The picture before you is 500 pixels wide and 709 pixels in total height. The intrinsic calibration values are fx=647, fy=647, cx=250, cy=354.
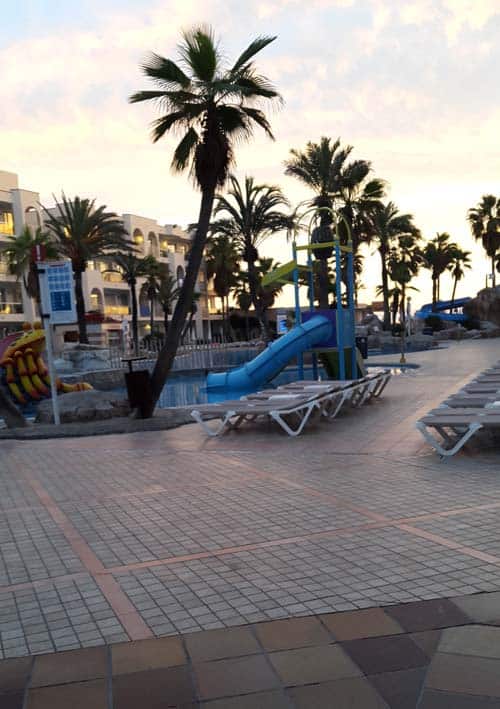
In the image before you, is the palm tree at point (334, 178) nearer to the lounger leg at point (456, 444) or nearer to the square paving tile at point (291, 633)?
the lounger leg at point (456, 444)

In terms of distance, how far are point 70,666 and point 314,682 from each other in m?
1.20

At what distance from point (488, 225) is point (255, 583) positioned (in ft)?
182

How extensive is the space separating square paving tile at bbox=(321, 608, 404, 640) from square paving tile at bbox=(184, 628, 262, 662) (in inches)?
17.3

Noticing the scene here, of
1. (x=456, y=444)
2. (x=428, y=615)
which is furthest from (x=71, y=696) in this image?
(x=456, y=444)

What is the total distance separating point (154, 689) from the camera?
2912mm

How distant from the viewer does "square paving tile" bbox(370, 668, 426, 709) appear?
8.90 feet

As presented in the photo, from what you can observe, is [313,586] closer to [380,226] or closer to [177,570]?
[177,570]

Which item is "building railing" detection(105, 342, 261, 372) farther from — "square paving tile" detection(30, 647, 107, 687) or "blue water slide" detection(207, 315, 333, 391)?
"square paving tile" detection(30, 647, 107, 687)

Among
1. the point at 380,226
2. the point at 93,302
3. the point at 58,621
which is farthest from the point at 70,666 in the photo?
the point at 93,302

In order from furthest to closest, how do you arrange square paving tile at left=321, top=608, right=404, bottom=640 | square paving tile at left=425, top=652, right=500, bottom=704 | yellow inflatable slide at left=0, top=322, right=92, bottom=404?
1. yellow inflatable slide at left=0, top=322, right=92, bottom=404
2. square paving tile at left=321, top=608, right=404, bottom=640
3. square paving tile at left=425, top=652, right=500, bottom=704

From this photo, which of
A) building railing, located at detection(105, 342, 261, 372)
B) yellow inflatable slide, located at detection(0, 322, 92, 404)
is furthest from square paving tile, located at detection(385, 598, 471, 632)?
building railing, located at detection(105, 342, 261, 372)

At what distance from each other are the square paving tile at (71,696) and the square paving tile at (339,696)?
85 centimetres

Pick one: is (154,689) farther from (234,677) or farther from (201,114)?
(201,114)

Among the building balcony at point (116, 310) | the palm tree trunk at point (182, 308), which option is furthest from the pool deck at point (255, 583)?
the building balcony at point (116, 310)
